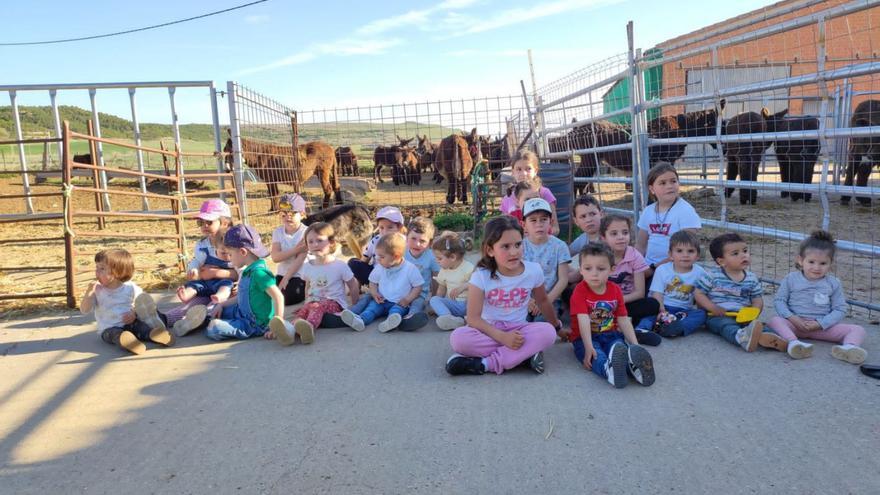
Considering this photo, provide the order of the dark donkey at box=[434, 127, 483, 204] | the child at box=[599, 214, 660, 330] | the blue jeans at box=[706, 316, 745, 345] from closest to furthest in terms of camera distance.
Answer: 1. the blue jeans at box=[706, 316, 745, 345]
2. the child at box=[599, 214, 660, 330]
3. the dark donkey at box=[434, 127, 483, 204]

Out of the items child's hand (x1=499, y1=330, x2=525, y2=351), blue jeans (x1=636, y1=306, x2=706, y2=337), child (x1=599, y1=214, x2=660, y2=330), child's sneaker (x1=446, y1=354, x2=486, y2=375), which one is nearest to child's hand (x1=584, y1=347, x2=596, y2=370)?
child's hand (x1=499, y1=330, x2=525, y2=351)

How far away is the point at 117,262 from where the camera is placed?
13.3 feet

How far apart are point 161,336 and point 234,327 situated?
49 cm

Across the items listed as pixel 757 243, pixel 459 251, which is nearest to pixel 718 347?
pixel 459 251

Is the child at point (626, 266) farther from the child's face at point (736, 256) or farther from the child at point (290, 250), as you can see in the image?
the child at point (290, 250)

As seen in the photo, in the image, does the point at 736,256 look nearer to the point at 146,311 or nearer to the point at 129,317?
the point at 146,311

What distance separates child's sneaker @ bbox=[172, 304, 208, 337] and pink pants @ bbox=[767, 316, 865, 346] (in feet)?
13.2

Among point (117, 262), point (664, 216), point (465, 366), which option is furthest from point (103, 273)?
point (664, 216)

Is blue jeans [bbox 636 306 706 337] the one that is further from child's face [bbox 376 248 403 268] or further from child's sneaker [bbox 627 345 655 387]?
child's face [bbox 376 248 403 268]

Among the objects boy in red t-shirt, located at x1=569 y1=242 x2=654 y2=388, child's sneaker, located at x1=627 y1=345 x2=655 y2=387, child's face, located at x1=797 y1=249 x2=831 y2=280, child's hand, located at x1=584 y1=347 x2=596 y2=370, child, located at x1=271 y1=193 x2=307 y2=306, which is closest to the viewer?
child's sneaker, located at x1=627 y1=345 x2=655 y2=387

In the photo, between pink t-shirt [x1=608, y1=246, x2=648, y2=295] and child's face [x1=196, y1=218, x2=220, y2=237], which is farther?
child's face [x1=196, y1=218, x2=220, y2=237]

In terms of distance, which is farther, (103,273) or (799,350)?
(103,273)

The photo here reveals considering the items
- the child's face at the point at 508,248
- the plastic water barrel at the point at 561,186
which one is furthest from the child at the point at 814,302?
the plastic water barrel at the point at 561,186

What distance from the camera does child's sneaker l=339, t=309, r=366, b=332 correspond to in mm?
4305
